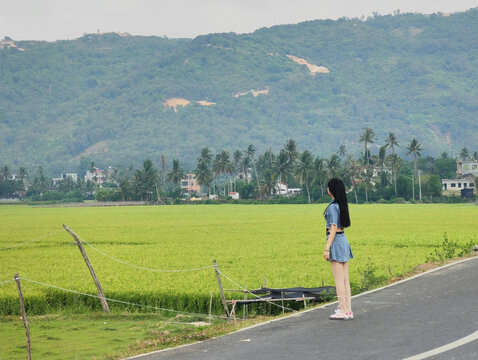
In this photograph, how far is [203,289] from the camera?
64.1 ft

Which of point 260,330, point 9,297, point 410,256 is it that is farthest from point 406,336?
point 410,256

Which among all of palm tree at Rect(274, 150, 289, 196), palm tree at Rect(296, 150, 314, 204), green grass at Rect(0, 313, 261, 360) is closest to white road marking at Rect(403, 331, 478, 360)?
green grass at Rect(0, 313, 261, 360)

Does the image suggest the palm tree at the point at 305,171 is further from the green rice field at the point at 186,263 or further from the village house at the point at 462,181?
the green rice field at the point at 186,263

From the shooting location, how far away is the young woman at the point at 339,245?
12.7 meters

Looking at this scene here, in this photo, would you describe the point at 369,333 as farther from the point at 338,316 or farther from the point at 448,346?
the point at 448,346

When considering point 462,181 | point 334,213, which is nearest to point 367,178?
point 462,181

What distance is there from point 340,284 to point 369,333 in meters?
1.48

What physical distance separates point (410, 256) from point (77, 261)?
12.6m

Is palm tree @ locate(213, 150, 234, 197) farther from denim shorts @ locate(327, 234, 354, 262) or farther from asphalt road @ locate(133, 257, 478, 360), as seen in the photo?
denim shorts @ locate(327, 234, 354, 262)

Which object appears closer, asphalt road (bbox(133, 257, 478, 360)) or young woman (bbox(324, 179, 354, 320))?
asphalt road (bbox(133, 257, 478, 360))

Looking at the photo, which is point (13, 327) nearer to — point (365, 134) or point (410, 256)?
point (410, 256)

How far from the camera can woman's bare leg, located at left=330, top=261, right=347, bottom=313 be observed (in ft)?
41.5

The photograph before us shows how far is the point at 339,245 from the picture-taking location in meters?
12.8

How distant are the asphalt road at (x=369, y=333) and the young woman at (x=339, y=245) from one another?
0.98 feet
